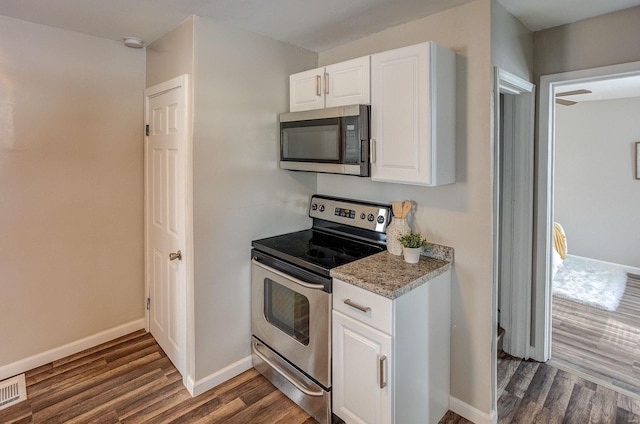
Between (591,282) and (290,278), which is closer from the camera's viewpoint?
(290,278)

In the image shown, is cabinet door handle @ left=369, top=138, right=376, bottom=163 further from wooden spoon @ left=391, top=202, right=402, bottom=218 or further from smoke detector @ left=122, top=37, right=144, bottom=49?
smoke detector @ left=122, top=37, right=144, bottom=49

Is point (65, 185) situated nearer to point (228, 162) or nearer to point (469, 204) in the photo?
point (228, 162)

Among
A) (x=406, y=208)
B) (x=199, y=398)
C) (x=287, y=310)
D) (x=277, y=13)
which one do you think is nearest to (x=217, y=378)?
(x=199, y=398)

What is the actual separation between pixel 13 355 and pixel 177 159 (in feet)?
5.77

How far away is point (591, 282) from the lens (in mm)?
4203

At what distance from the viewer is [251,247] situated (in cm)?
246

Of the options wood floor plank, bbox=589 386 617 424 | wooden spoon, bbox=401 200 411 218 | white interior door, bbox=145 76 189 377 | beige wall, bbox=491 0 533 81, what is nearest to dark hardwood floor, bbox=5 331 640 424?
wood floor plank, bbox=589 386 617 424

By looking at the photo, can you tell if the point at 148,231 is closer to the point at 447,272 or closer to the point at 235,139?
the point at 235,139

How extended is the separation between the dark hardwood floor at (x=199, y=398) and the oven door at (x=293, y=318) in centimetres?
32

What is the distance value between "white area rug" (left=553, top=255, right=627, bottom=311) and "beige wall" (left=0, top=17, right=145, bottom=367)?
14.6 ft

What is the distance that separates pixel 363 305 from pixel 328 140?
1.00 m

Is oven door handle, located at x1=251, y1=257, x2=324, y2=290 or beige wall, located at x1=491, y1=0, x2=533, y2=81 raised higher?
beige wall, located at x1=491, y1=0, x2=533, y2=81

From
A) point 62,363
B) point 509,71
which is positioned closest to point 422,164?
point 509,71

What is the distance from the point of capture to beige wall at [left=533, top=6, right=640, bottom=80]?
1996mm
